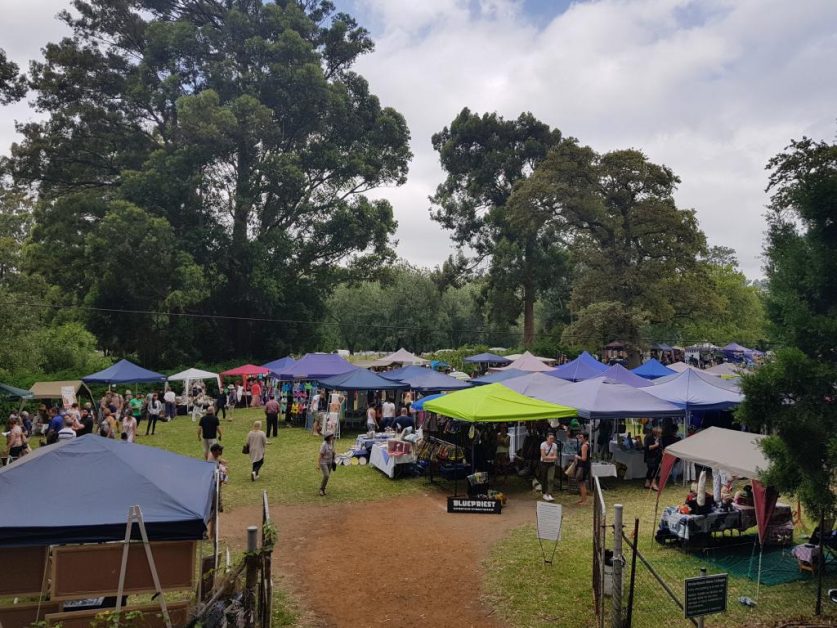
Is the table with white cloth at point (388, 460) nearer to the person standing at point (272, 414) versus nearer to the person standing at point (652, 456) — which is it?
the person standing at point (272, 414)

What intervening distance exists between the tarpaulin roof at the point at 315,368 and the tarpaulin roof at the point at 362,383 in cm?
224

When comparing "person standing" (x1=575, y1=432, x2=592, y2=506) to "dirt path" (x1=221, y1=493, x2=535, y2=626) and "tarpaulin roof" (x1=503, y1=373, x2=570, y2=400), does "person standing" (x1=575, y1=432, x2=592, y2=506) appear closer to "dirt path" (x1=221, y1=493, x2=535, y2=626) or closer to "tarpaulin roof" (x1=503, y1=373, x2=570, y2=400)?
"dirt path" (x1=221, y1=493, x2=535, y2=626)

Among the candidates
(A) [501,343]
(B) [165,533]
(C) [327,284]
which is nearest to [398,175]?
(C) [327,284]

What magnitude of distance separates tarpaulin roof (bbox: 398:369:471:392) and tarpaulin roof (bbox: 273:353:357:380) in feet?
11.7

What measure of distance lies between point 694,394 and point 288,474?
1043 cm

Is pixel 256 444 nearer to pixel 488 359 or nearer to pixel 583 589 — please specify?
pixel 583 589

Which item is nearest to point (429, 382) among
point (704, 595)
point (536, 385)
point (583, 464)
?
point (536, 385)

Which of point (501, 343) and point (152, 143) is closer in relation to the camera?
point (152, 143)

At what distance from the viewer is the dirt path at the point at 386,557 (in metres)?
6.87

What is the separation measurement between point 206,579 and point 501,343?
48.3 meters

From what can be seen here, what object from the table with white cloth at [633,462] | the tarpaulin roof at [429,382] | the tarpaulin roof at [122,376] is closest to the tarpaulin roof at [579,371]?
the tarpaulin roof at [429,382]

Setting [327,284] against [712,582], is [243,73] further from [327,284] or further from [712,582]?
[712,582]

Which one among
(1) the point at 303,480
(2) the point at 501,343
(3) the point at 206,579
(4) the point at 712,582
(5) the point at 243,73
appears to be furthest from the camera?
(2) the point at 501,343

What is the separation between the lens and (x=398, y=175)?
129 ft
